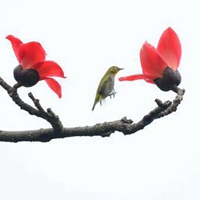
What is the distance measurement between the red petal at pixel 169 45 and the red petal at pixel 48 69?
13.4 inches

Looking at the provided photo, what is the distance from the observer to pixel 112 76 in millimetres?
1958

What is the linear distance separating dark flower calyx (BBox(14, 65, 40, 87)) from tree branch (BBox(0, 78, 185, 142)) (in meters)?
0.11

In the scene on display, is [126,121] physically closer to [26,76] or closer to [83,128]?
[83,128]

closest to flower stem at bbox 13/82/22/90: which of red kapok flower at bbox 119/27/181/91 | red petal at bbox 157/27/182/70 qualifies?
red kapok flower at bbox 119/27/181/91

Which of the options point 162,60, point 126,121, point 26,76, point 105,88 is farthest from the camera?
point 105,88

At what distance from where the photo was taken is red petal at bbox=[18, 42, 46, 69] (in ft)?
5.44

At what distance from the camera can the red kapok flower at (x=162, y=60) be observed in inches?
62.9

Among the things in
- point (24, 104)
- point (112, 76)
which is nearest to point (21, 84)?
point (24, 104)

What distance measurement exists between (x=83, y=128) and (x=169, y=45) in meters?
0.40

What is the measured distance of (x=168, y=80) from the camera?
1.73m

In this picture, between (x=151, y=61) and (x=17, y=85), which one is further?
(x=17, y=85)

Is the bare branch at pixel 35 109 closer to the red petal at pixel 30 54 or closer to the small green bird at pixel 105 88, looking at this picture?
the red petal at pixel 30 54

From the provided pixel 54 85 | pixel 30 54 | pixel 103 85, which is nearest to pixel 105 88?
pixel 103 85

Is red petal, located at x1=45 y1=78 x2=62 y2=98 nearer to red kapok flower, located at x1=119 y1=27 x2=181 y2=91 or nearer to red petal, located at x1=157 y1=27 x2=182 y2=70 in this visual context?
red kapok flower, located at x1=119 y1=27 x2=181 y2=91
